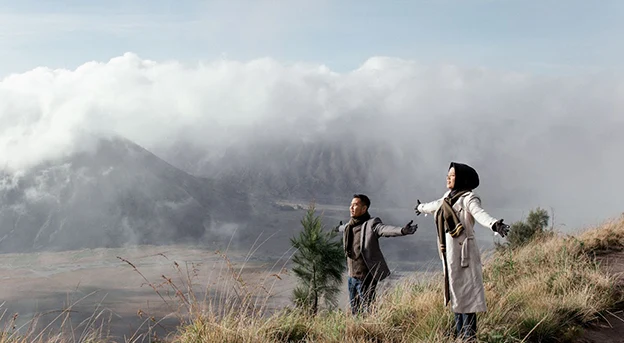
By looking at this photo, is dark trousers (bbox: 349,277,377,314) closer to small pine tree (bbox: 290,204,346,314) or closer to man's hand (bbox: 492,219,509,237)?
man's hand (bbox: 492,219,509,237)

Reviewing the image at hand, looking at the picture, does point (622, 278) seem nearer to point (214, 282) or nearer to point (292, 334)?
point (292, 334)

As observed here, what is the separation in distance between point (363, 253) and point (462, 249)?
195cm

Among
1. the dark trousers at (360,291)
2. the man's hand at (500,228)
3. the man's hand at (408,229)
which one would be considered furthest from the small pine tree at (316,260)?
the man's hand at (500,228)

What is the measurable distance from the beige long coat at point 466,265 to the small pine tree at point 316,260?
25.2 m

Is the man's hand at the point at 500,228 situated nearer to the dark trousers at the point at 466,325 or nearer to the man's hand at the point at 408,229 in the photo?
the dark trousers at the point at 466,325

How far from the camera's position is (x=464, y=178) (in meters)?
5.16

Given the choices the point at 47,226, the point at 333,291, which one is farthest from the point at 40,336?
the point at 47,226

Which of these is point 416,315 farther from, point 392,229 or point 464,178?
point 464,178

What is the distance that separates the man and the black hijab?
1.53 m

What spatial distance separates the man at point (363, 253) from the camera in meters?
6.71

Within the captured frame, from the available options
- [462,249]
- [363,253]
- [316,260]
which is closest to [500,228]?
[462,249]

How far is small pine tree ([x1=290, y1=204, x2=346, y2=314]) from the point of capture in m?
31.1

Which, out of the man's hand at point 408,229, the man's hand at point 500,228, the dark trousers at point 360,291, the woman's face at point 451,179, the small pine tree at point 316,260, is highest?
the woman's face at point 451,179

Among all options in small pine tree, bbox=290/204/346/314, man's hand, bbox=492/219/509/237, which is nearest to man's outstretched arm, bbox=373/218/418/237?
man's hand, bbox=492/219/509/237
